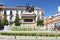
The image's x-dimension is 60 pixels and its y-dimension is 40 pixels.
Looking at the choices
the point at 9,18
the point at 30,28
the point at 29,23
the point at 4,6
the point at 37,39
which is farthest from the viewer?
the point at 4,6

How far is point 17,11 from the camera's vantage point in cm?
8681

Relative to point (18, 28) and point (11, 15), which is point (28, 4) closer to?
point (18, 28)

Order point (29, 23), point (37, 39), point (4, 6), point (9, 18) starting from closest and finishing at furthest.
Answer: point (37, 39)
point (29, 23)
point (9, 18)
point (4, 6)

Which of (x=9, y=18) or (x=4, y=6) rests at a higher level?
(x=4, y=6)

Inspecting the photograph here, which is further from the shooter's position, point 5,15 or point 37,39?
point 5,15

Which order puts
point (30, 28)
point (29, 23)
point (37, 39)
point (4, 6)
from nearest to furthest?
1. point (37, 39)
2. point (30, 28)
3. point (29, 23)
4. point (4, 6)

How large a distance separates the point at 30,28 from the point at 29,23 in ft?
13.0

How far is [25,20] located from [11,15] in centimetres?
3796

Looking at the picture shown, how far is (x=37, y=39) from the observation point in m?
23.0

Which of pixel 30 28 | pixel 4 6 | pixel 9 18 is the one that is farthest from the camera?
pixel 4 6

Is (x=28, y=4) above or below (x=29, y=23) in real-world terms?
above

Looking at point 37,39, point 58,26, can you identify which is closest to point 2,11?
point 58,26

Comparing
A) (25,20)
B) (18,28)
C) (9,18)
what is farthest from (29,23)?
(9,18)

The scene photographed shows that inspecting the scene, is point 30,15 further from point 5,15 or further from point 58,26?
point 5,15
